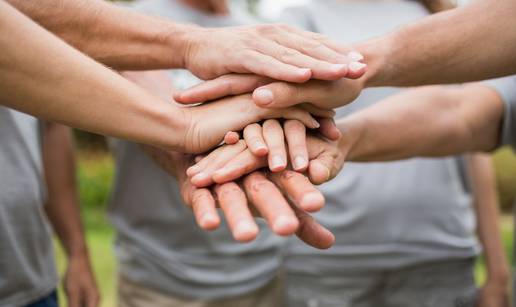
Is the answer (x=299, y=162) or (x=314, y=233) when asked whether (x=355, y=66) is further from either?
(x=314, y=233)

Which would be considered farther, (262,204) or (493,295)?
(493,295)

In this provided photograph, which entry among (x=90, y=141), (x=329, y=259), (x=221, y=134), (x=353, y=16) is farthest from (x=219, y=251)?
(x=90, y=141)

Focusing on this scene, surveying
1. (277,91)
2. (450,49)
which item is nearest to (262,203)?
(277,91)

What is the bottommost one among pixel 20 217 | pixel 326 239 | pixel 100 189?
pixel 100 189

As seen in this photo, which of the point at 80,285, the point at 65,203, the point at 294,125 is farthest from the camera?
the point at 65,203

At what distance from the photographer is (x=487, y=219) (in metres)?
2.73

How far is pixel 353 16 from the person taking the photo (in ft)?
8.75

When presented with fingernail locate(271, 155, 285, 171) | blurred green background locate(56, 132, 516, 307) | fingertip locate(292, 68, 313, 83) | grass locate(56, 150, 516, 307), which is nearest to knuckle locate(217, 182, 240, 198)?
fingernail locate(271, 155, 285, 171)

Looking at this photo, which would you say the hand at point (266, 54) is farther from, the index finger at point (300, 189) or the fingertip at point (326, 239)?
the fingertip at point (326, 239)

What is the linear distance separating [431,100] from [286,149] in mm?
766

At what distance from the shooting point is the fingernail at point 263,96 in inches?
65.7

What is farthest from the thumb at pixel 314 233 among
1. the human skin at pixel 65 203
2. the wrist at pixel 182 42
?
the human skin at pixel 65 203

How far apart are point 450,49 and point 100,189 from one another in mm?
6640

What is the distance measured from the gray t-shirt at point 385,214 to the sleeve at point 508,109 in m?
0.35
